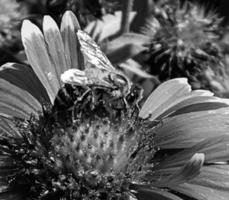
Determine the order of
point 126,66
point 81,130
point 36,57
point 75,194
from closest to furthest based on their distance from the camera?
point 75,194 < point 81,130 < point 36,57 < point 126,66

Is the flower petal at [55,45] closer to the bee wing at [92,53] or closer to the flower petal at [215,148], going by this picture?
the bee wing at [92,53]

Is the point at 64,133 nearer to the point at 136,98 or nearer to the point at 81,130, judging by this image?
the point at 81,130

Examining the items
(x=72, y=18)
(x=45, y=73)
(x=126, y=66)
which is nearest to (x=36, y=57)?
(x=45, y=73)

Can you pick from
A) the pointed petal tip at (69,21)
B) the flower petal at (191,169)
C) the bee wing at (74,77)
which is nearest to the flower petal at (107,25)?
the pointed petal tip at (69,21)

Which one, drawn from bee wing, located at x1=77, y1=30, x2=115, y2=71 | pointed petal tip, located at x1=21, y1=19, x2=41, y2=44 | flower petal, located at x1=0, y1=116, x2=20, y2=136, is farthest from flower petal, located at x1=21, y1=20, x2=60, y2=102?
bee wing, located at x1=77, y1=30, x2=115, y2=71

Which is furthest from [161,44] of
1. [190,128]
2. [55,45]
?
[190,128]

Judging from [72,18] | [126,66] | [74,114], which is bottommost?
[126,66]

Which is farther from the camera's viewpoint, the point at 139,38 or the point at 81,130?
the point at 139,38
